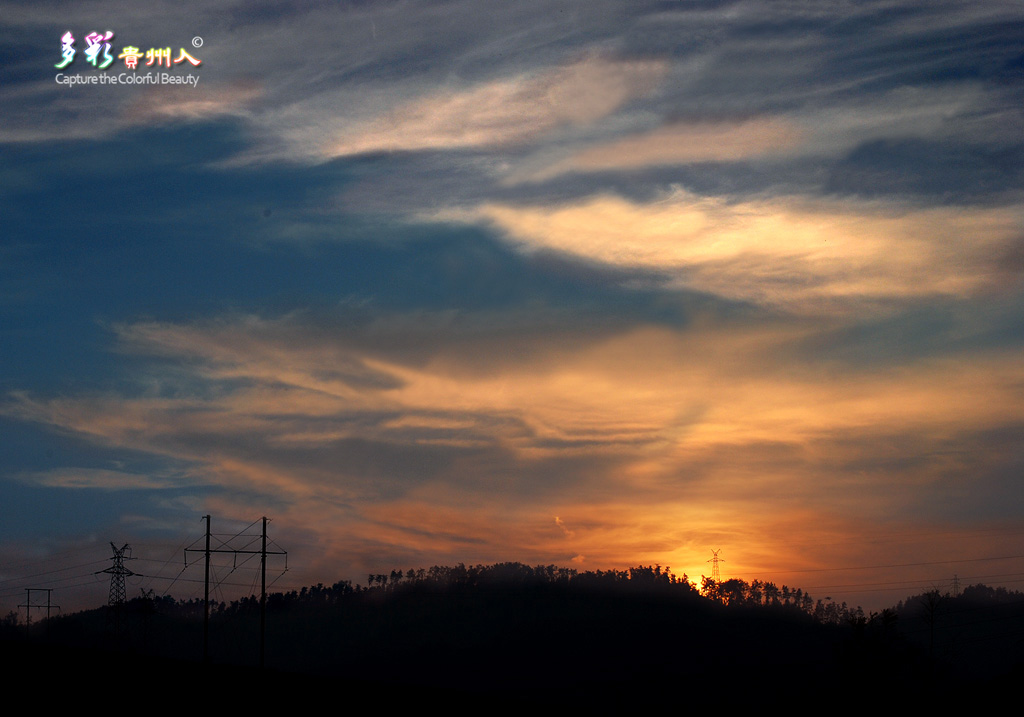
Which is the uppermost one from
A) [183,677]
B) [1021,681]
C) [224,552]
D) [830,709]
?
[224,552]

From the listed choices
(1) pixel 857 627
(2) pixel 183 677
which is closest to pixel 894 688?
(1) pixel 857 627

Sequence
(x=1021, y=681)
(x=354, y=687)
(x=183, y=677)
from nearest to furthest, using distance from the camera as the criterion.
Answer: (x=183, y=677), (x=354, y=687), (x=1021, y=681)

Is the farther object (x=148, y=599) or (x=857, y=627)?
(x=148, y=599)

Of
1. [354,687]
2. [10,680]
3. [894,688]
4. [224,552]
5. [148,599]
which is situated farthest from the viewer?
[148,599]

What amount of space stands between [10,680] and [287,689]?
12431 millimetres

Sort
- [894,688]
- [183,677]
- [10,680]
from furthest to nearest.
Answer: [894,688]
[183,677]
[10,680]

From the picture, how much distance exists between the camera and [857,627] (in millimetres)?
133000

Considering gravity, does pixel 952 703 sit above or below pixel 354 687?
below

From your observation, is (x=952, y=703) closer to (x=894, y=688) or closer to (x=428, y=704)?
(x=894, y=688)

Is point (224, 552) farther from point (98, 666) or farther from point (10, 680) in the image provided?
point (10, 680)

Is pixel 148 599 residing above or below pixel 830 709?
above

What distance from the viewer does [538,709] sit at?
53000 millimetres

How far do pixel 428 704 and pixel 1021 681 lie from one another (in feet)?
209

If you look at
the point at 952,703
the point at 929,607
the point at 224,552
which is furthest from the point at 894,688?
the point at 224,552
